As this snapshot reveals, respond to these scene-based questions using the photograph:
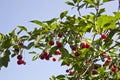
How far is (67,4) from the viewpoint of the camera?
6375 mm

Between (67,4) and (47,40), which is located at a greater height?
(67,4)

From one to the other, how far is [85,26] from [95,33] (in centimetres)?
22

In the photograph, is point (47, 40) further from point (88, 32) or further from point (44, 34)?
point (88, 32)

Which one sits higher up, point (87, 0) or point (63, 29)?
point (87, 0)

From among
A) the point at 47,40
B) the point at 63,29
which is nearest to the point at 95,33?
the point at 63,29

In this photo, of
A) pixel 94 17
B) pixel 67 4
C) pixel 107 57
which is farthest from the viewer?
pixel 67 4

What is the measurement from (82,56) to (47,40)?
30.8 inches

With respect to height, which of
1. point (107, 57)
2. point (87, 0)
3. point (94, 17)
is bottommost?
point (107, 57)

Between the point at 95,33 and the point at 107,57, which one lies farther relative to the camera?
the point at 107,57

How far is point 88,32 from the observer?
16.6ft

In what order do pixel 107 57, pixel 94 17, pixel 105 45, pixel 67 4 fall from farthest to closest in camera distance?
1. pixel 67 4
2. pixel 107 57
3. pixel 105 45
4. pixel 94 17

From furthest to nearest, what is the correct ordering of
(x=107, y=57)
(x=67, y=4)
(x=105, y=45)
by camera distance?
1. (x=67, y=4)
2. (x=107, y=57)
3. (x=105, y=45)

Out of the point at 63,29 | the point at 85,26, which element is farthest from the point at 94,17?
the point at 63,29

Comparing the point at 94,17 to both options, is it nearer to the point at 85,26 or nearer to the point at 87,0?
the point at 85,26
